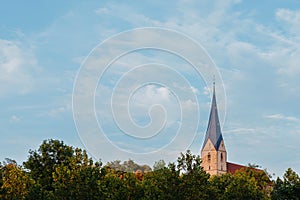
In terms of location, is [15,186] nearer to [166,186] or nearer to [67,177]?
[67,177]

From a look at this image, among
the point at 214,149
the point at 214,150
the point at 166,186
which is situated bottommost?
the point at 166,186

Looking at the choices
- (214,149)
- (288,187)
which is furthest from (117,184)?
(214,149)

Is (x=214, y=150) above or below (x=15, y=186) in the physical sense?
above

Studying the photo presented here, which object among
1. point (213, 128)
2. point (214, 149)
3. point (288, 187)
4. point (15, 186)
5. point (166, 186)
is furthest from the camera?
point (214, 149)

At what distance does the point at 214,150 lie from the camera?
268 ft

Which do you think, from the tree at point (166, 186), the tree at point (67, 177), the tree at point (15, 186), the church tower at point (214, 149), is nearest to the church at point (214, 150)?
the church tower at point (214, 149)

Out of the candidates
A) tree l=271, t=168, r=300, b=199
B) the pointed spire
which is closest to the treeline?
tree l=271, t=168, r=300, b=199

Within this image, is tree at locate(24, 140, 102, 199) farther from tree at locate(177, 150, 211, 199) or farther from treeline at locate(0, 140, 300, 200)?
tree at locate(177, 150, 211, 199)

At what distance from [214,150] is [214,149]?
0.59 ft

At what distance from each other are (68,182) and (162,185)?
489cm

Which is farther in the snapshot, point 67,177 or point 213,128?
point 213,128

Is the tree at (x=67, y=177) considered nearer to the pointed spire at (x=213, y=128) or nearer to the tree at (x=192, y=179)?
the tree at (x=192, y=179)

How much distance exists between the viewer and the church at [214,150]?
7900 cm

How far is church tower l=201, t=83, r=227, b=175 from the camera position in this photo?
3110 inches
